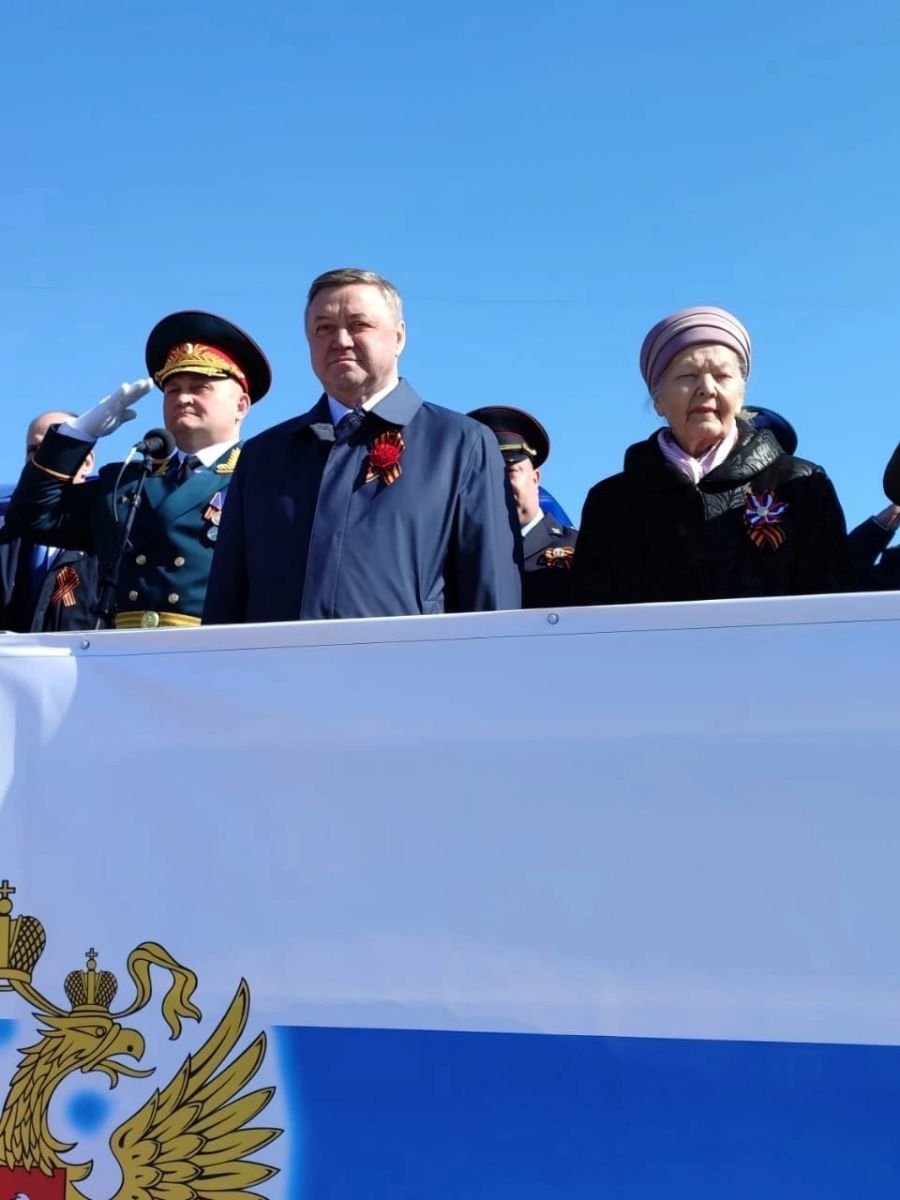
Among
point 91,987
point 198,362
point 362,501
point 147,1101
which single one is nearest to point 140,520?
point 198,362

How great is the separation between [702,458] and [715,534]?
0.71ft

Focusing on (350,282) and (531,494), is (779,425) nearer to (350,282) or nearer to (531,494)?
(531,494)

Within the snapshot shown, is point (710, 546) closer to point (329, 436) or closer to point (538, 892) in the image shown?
point (329, 436)

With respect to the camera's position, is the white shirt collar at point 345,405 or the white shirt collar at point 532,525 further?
the white shirt collar at point 532,525

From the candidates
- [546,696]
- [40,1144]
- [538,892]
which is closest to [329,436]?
[546,696]

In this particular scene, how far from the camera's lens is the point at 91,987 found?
82.0 inches

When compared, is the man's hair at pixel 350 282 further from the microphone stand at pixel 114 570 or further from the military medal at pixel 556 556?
the military medal at pixel 556 556

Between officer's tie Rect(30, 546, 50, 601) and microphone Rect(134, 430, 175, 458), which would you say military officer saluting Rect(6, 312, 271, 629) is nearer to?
microphone Rect(134, 430, 175, 458)

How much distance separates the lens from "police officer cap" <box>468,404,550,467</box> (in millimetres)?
4715

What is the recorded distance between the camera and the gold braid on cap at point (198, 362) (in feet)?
11.8

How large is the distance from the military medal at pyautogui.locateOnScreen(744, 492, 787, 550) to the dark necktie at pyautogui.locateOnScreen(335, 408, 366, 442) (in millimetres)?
892

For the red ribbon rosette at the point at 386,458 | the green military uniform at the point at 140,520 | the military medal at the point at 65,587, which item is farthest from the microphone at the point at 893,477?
the military medal at the point at 65,587

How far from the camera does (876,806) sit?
182cm

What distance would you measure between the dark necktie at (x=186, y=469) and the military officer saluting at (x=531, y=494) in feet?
3.33
